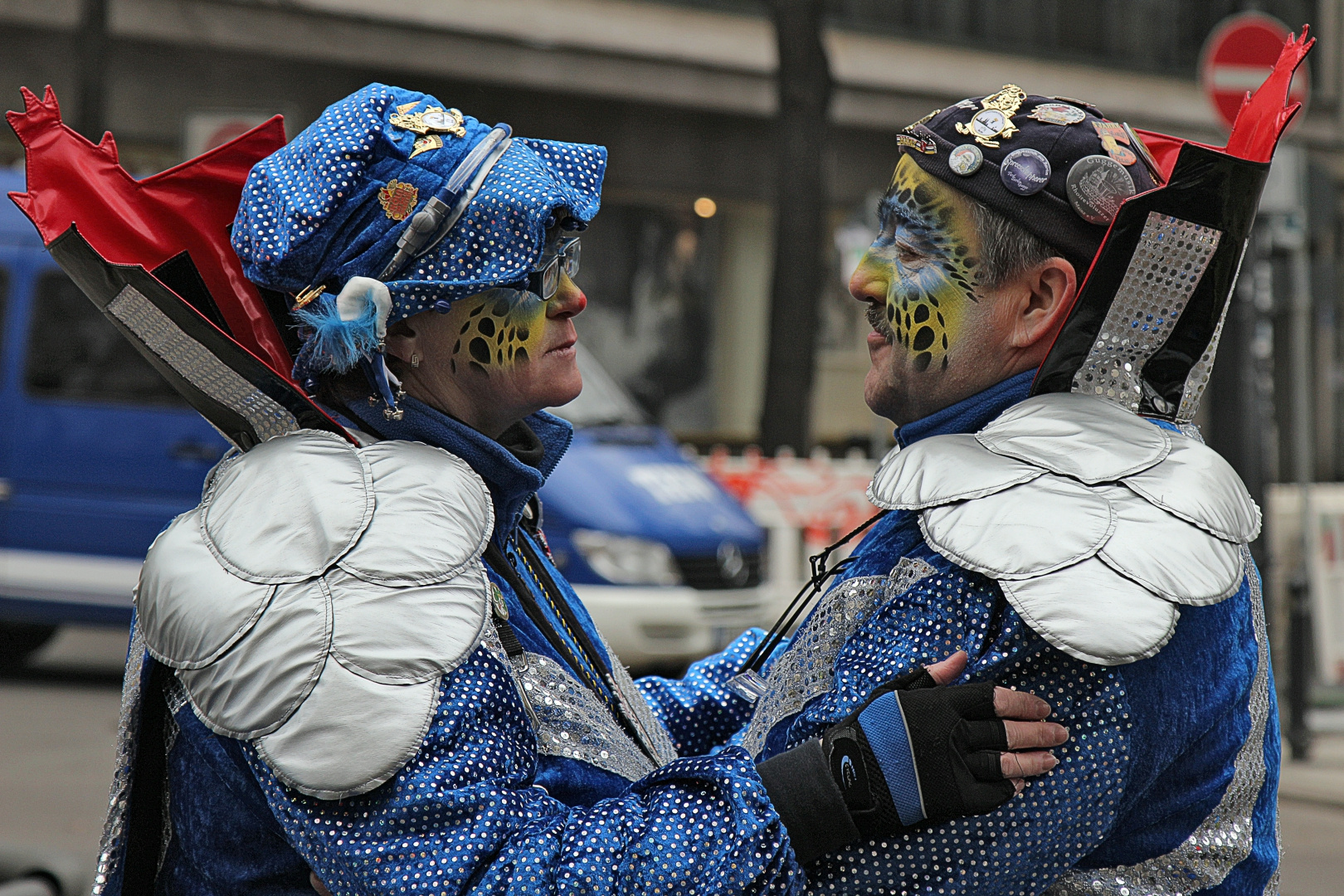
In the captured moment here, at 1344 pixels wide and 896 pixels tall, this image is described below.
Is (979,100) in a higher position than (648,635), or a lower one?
higher

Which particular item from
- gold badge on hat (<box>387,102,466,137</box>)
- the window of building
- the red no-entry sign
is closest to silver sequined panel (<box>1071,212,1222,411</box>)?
gold badge on hat (<box>387,102,466,137</box>)

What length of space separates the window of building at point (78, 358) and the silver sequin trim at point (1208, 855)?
21.8 ft

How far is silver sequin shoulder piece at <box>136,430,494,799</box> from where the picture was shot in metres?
1.66

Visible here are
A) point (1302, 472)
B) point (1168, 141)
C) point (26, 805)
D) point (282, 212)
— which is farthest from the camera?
point (1302, 472)

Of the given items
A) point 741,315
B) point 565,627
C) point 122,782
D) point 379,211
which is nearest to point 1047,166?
point 379,211

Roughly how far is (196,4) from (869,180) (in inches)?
307

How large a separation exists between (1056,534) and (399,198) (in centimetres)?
96

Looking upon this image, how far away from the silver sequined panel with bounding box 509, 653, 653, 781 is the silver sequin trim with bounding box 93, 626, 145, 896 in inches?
20.2

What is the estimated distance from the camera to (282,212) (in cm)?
194

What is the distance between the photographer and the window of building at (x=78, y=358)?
7691 mm

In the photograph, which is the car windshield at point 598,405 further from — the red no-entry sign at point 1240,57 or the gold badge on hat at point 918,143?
the gold badge on hat at point 918,143

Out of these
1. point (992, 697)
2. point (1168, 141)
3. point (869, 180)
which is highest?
point (1168, 141)

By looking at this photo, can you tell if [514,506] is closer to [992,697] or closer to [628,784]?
[628,784]

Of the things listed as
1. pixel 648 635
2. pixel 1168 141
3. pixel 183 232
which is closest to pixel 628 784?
pixel 183 232
